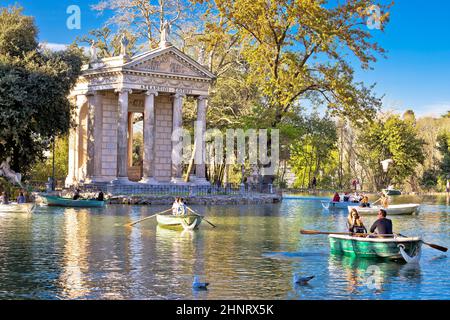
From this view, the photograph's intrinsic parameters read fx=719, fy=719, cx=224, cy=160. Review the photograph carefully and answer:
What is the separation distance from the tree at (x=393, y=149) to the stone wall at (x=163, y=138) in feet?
125

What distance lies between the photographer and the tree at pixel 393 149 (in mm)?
97375

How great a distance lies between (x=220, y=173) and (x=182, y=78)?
69.9ft

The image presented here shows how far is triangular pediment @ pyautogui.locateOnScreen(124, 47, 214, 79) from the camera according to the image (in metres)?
58.7

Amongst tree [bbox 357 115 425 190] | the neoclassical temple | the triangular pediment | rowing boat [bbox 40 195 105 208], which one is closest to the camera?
rowing boat [bbox 40 195 105 208]

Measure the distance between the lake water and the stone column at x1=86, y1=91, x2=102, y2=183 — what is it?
2498 centimetres

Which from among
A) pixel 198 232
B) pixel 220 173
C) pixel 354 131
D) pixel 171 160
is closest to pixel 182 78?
pixel 171 160

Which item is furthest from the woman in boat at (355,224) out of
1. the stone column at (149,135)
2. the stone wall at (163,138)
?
the stone wall at (163,138)

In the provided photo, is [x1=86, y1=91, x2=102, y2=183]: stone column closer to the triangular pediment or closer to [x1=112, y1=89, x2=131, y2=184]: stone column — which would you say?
[x1=112, y1=89, x2=131, y2=184]: stone column

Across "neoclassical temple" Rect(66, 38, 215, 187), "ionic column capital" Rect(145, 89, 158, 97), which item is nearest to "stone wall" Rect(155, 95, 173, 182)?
"neoclassical temple" Rect(66, 38, 215, 187)

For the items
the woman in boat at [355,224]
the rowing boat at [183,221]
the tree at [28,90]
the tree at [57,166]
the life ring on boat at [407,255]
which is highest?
the tree at [28,90]

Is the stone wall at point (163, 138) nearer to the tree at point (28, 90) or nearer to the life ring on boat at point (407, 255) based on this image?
the tree at point (28, 90)

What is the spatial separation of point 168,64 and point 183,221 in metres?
29.2

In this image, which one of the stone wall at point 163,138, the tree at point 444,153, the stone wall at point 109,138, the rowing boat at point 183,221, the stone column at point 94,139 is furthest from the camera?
the tree at point 444,153

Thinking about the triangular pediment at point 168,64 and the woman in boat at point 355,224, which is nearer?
the woman in boat at point 355,224
